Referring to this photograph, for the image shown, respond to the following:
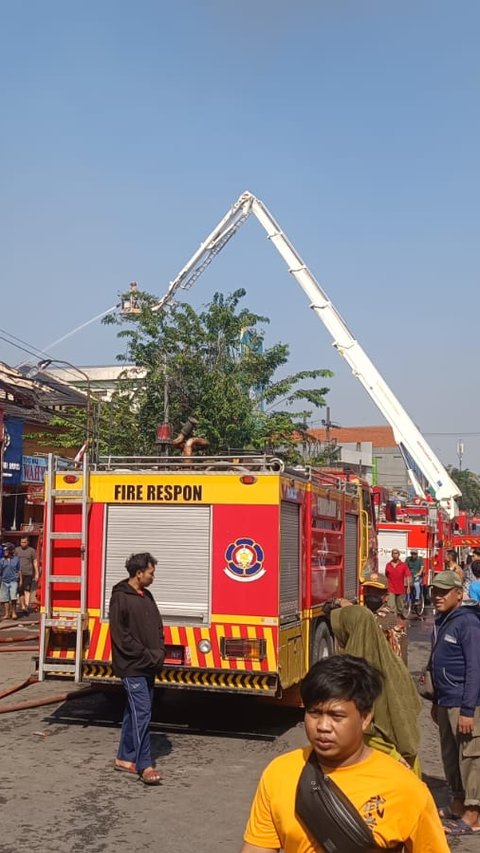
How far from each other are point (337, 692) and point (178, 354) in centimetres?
2145

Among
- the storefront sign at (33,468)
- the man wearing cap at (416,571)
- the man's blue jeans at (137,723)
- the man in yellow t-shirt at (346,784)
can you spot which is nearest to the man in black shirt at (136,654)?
the man's blue jeans at (137,723)

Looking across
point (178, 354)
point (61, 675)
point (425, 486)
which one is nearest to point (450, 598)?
point (61, 675)

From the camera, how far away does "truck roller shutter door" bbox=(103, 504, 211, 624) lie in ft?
29.3

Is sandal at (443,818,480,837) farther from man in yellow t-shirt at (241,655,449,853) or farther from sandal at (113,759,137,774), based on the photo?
man in yellow t-shirt at (241,655,449,853)

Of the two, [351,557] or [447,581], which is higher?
[351,557]

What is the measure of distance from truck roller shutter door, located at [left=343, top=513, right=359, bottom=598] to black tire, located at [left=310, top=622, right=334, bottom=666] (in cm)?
150

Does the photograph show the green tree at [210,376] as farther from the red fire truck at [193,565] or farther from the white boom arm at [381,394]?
the red fire truck at [193,565]

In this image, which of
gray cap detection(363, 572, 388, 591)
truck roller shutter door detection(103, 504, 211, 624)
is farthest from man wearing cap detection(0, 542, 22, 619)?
gray cap detection(363, 572, 388, 591)

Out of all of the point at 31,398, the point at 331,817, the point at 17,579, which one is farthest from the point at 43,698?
the point at 31,398

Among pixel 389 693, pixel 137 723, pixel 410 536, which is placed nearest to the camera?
pixel 389 693

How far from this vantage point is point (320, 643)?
10.3m

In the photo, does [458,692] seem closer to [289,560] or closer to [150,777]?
[150,777]

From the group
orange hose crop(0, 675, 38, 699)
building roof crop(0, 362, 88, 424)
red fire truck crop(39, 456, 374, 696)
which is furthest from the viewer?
building roof crop(0, 362, 88, 424)

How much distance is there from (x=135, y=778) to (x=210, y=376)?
662 inches
